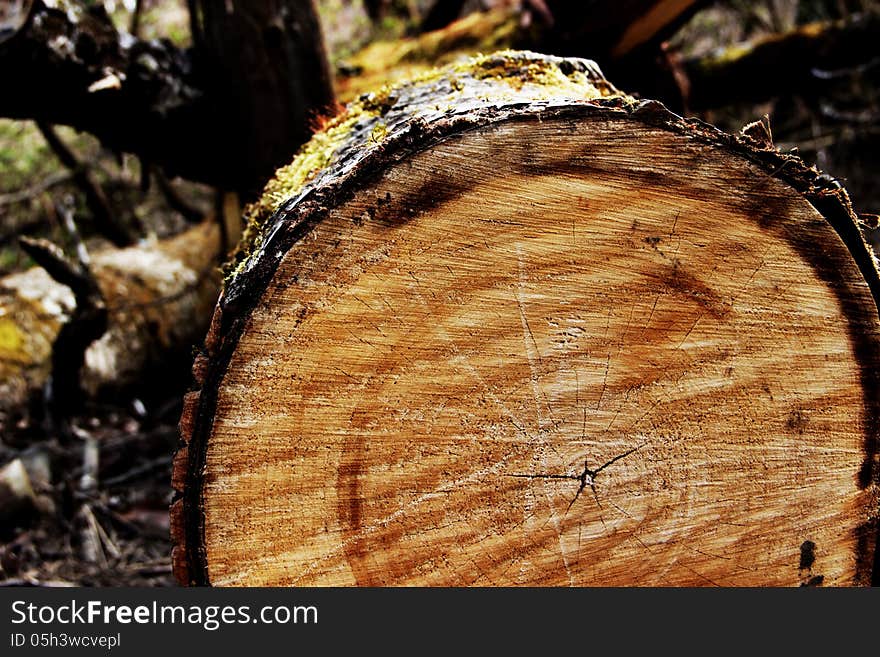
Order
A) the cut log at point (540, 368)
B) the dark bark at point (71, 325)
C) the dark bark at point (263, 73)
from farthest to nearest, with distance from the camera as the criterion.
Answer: the dark bark at point (71, 325) → the dark bark at point (263, 73) → the cut log at point (540, 368)

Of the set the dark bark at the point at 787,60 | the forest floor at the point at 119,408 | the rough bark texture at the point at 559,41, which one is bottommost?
the forest floor at the point at 119,408

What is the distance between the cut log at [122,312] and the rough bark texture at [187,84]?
0.97m

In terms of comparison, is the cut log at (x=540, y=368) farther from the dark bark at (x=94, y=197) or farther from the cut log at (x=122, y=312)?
the dark bark at (x=94, y=197)

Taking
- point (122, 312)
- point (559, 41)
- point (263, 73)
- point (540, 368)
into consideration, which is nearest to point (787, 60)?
point (559, 41)

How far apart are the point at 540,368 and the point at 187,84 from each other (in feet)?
7.55

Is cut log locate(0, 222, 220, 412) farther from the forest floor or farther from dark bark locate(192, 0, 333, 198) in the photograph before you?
dark bark locate(192, 0, 333, 198)

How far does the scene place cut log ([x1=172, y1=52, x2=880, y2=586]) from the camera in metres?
1.19

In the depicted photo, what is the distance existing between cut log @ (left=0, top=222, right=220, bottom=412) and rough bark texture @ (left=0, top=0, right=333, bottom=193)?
0.97 m

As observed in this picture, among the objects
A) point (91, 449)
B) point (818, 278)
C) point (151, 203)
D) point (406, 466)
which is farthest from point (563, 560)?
point (151, 203)

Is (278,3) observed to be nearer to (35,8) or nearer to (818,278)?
(35,8)

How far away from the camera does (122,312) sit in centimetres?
385

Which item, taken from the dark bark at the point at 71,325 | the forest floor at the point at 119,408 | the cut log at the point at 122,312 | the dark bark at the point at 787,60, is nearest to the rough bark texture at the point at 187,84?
the forest floor at the point at 119,408

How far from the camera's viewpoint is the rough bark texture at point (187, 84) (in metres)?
2.49

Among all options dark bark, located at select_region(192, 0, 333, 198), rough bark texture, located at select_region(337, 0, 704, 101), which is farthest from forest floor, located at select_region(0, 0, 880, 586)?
rough bark texture, located at select_region(337, 0, 704, 101)
